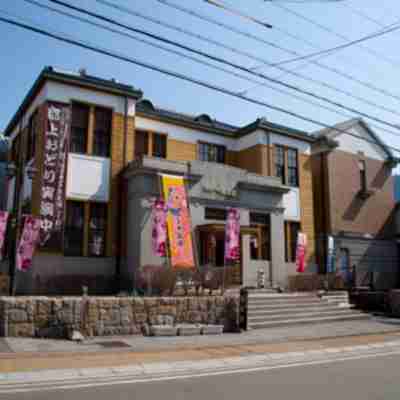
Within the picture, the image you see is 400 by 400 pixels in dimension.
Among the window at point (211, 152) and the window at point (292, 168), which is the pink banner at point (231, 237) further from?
the window at point (292, 168)

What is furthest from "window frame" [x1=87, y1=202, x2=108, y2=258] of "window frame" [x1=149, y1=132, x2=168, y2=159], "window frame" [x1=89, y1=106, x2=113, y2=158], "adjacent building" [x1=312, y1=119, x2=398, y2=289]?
"adjacent building" [x1=312, y1=119, x2=398, y2=289]

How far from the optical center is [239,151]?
2633 centimetres

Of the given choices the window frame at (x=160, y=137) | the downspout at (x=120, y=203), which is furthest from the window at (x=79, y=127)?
the window frame at (x=160, y=137)

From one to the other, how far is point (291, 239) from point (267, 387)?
18783mm

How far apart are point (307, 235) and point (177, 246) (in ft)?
36.6

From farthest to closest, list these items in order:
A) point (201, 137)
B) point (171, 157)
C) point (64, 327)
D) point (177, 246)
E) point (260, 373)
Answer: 1. point (201, 137)
2. point (171, 157)
3. point (177, 246)
4. point (64, 327)
5. point (260, 373)

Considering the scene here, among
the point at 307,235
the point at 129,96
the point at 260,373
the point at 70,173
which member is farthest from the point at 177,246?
the point at 307,235

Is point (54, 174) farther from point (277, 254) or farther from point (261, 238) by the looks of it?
point (277, 254)

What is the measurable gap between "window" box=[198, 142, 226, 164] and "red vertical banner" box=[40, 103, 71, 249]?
826 centimetres

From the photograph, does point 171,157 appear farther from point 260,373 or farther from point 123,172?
point 260,373

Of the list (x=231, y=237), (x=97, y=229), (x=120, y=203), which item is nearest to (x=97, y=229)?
(x=97, y=229)

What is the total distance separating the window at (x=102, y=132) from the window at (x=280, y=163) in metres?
10.3

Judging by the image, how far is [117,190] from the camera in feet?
64.9

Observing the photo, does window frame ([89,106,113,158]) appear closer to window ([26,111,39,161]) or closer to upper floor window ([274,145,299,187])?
window ([26,111,39,161])
